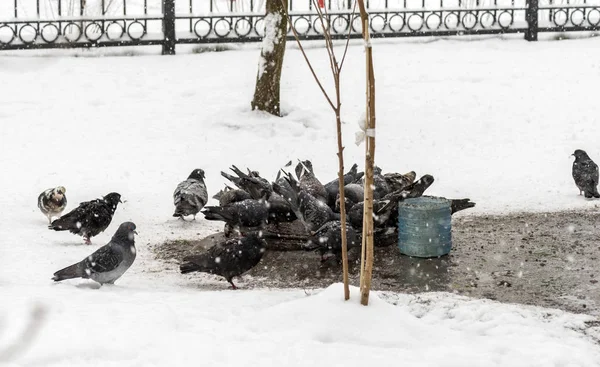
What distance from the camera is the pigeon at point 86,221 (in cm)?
903

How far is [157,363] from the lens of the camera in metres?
5.38

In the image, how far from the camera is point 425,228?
8.36m

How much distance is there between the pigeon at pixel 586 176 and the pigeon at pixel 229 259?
523 cm

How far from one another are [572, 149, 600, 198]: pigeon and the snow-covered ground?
0.16m

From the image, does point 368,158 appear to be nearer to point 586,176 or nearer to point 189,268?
point 189,268

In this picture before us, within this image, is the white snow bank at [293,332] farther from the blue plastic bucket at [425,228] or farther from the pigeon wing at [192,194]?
the pigeon wing at [192,194]

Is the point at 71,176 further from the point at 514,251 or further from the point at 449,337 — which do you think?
the point at 449,337

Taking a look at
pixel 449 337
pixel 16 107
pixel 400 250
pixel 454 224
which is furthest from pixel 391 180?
pixel 16 107

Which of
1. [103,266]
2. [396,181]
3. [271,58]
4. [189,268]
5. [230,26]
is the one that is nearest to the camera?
[103,266]

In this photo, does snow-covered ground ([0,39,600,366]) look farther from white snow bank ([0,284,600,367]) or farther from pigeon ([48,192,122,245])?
pigeon ([48,192,122,245])

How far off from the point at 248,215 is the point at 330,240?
1228mm

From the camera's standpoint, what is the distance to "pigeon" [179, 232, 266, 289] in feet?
24.9

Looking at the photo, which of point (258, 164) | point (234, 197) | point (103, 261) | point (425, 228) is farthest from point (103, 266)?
point (258, 164)

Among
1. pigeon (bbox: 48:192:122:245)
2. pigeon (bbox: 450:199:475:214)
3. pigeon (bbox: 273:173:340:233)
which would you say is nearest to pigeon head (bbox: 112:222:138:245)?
pigeon (bbox: 48:192:122:245)
